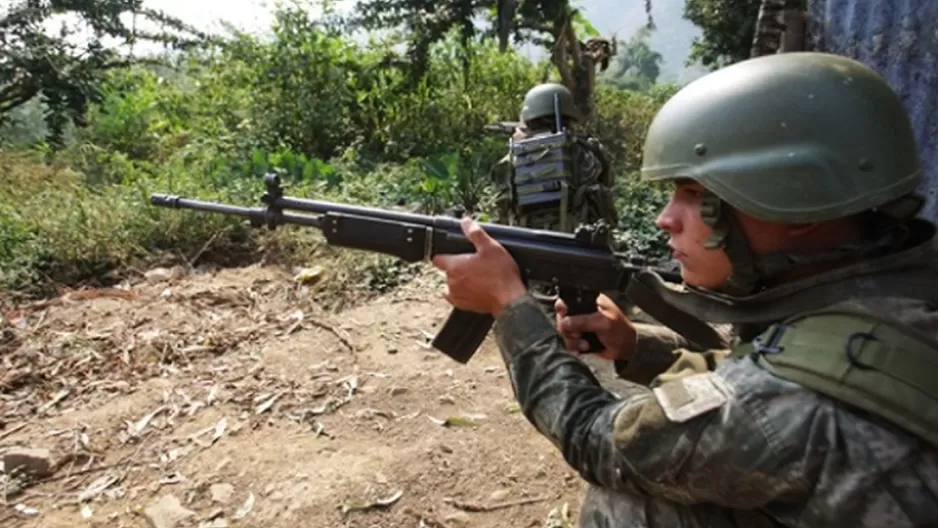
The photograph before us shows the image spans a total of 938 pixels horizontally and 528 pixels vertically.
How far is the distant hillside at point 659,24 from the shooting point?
409 inches

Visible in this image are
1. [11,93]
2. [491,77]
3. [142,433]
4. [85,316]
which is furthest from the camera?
[491,77]

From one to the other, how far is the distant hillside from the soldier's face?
21.7 ft

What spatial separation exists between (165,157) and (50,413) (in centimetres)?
652

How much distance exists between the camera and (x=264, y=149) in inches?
385

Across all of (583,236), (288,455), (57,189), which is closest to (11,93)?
(57,189)

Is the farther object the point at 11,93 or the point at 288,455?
the point at 11,93

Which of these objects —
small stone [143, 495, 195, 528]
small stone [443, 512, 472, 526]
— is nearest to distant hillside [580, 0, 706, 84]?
small stone [443, 512, 472, 526]

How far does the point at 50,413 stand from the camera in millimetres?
4332

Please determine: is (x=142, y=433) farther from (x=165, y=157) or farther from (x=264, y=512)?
(x=165, y=157)

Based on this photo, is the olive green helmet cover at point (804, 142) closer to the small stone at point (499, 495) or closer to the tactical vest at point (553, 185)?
the small stone at point (499, 495)

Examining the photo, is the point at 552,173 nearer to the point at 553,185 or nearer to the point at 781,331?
the point at 553,185

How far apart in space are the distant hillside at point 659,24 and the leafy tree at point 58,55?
5.96 meters

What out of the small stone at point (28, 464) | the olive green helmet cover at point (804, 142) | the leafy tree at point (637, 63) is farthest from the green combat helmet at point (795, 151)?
the leafy tree at point (637, 63)

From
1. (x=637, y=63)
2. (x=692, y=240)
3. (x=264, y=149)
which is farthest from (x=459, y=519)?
(x=637, y=63)
